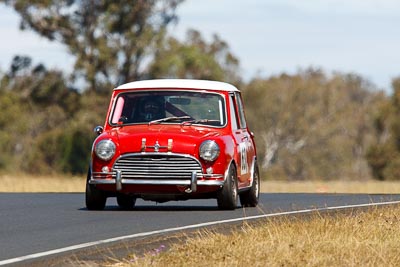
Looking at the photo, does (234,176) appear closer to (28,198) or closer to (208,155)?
(208,155)

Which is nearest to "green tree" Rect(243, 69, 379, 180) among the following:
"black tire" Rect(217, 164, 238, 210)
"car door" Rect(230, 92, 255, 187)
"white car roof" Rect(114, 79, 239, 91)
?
"car door" Rect(230, 92, 255, 187)

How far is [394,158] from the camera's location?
6244 centimetres

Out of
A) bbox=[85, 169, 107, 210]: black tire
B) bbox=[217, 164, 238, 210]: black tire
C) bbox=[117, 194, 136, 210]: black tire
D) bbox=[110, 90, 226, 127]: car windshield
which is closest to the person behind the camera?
bbox=[217, 164, 238, 210]: black tire

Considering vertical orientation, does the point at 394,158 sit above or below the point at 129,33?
below

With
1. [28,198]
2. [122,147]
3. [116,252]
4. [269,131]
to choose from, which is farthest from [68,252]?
[269,131]

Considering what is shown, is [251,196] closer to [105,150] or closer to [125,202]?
[125,202]

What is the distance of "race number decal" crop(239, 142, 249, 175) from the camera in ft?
56.6

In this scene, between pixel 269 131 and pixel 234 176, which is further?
pixel 269 131

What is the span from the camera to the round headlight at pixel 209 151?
16219mm

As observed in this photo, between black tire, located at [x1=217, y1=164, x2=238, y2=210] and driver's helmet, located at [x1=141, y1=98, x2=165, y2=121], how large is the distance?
142 cm

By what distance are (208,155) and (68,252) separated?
A: 529 centimetres

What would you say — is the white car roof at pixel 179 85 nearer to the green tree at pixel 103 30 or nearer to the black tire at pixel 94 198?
the black tire at pixel 94 198

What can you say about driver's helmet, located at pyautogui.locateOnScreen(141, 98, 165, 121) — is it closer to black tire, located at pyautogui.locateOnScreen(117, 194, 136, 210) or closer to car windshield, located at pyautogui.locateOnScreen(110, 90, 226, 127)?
car windshield, located at pyautogui.locateOnScreen(110, 90, 226, 127)

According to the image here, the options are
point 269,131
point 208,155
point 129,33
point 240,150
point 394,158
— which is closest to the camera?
point 208,155
